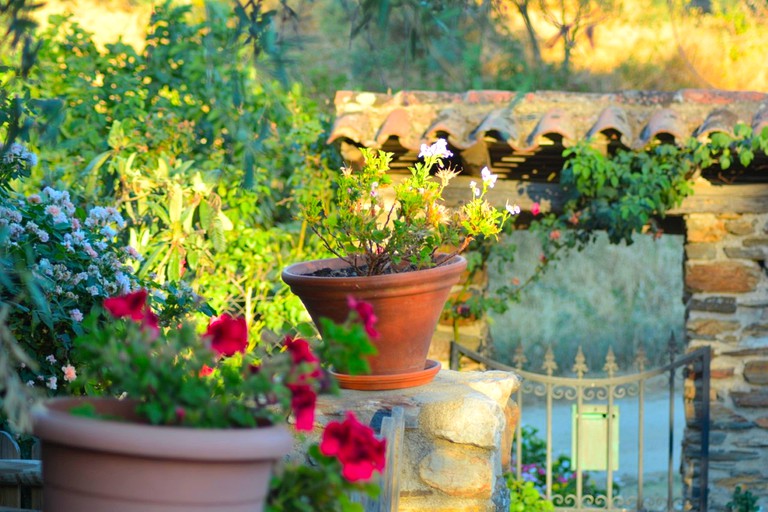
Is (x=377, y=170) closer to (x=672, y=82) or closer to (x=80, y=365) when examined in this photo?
(x=80, y=365)

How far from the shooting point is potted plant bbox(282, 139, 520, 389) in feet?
8.96

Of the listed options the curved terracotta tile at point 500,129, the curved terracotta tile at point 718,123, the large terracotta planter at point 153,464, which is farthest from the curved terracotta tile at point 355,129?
the large terracotta planter at point 153,464

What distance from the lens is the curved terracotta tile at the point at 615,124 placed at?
16.5 ft

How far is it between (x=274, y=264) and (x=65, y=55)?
1.96 m

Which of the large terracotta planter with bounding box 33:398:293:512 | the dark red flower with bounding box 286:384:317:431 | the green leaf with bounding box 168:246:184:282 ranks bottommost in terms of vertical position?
the large terracotta planter with bounding box 33:398:293:512

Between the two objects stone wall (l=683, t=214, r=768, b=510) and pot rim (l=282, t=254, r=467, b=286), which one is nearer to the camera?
pot rim (l=282, t=254, r=467, b=286)

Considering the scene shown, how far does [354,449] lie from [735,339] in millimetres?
4319

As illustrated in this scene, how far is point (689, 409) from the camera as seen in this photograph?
546 cm

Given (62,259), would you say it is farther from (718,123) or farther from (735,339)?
(735,339)

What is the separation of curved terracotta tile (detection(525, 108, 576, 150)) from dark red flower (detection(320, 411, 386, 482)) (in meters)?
3.67

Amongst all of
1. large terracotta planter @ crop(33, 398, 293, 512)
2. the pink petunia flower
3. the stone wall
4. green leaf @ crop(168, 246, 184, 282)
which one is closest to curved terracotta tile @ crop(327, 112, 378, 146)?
green leaf @ crop(168, 246, 184, 282)

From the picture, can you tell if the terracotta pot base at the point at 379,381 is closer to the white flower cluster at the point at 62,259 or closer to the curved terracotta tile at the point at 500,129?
the white flower cluster at the point at 62,259

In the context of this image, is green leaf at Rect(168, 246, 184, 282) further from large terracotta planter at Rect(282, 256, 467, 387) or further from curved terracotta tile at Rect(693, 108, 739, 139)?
curved terracotta tile at Rect(693, 108, 739, 139)

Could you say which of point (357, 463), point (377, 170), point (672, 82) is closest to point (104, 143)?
point (377, 170)
